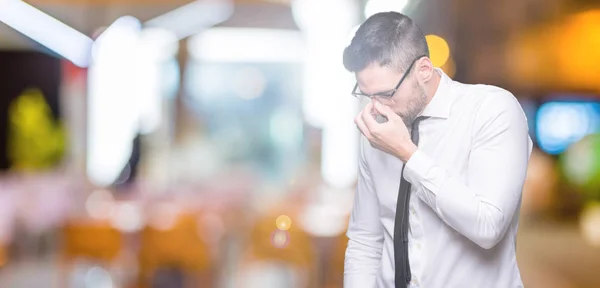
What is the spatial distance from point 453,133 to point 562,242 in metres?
9.82

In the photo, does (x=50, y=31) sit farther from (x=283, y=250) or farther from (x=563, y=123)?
(x=563, y=123)

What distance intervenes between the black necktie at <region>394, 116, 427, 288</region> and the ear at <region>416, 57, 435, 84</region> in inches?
3.6

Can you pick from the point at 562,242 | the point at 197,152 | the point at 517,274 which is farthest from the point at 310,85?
the point at 562,242

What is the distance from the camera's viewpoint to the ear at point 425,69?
5.29 feet

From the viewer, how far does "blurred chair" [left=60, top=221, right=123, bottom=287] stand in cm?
573

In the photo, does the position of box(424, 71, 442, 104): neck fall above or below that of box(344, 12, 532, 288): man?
above

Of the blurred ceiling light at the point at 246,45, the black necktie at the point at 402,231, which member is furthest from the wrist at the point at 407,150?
the blurred ceiling light at the point at 246,45

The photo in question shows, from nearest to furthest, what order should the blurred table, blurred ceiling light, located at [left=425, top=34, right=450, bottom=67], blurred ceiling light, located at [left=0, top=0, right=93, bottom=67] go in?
blurred ceiling light, located at [left=425, top=34, right=450, bottom=67], blurred ceiling light, located at [left=0, top=0, right=93, bottom=67], the blurred table

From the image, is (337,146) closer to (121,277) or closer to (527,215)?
(121,277)

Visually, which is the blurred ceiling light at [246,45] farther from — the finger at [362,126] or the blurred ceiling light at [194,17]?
the finger at [362,126]

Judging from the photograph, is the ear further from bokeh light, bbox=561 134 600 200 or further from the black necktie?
bokeh light, bbox=561 134 600 200

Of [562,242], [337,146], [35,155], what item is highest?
[337,146]

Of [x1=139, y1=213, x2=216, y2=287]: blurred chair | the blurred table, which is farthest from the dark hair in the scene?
the blurred table

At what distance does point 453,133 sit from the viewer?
166 centimetres
